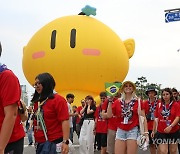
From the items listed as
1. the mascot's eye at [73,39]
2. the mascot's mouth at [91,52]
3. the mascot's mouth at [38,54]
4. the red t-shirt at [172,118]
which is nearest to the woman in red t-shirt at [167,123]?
the red t-shirt at [172,118]

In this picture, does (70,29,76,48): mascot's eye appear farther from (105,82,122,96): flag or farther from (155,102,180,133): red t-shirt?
(105,82,122,96): flag

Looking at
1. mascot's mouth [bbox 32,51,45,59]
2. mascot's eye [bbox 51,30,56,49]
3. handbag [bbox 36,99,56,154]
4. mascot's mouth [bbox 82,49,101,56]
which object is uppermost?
mascot's eye [bbox 51,30,56,49]

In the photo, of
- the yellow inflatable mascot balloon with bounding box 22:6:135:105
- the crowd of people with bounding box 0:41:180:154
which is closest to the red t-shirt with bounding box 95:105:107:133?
the crowd of people with bounding box 0:41:180:154

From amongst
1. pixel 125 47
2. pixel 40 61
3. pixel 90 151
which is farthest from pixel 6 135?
pixel 125 47

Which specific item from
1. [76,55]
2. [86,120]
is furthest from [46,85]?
[76,55]

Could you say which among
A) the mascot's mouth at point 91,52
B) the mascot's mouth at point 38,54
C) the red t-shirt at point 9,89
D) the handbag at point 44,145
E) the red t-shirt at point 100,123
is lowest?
the red t-shirt at point 100,123

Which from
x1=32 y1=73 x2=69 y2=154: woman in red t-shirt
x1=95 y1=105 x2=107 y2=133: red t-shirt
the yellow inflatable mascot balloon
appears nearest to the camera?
x1=32 y1=73 x2=69 y2=154: woman in red t-shirt

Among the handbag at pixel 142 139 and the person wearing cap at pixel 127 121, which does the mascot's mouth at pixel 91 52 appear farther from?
the handbag at pixel 142 139

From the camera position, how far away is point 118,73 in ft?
54.7

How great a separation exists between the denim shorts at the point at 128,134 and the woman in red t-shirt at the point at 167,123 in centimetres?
95

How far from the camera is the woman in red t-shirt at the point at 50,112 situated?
4.31m

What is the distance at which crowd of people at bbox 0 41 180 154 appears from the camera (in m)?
3.06

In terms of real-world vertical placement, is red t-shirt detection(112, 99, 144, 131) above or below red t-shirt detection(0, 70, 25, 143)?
below

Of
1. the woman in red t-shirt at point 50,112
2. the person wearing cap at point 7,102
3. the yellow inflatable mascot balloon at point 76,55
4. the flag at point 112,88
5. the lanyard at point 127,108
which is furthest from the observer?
the yellow inflatable mascot balloon at point 76,55
